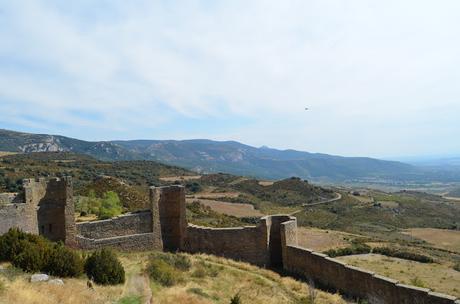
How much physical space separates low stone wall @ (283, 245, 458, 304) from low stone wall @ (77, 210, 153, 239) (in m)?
7.02

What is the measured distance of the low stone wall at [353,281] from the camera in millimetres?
14391

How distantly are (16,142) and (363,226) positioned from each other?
100474 mm

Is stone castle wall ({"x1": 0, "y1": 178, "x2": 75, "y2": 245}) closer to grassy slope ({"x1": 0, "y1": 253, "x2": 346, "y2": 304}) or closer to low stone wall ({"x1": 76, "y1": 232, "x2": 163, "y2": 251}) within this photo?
low stone wall ({"x1": 76, "y1": 232, "x2": 163, "y2": 251})

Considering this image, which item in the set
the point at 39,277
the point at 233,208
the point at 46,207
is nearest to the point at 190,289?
the point at 39,277

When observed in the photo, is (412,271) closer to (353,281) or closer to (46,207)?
(353,281)

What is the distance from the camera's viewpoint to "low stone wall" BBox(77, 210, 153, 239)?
21344 mm

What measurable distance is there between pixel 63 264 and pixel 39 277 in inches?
46.7

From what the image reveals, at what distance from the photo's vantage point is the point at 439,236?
60.7 m

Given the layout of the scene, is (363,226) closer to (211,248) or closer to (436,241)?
(436,241)

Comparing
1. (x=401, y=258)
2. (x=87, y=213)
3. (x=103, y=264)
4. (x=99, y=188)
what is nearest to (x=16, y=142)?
(x=99, y=188)

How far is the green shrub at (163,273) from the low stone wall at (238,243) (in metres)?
4.55

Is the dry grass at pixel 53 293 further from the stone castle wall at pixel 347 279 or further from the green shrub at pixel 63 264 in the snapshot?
the stone castle wall at pixel 347 279

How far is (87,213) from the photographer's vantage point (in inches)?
1259

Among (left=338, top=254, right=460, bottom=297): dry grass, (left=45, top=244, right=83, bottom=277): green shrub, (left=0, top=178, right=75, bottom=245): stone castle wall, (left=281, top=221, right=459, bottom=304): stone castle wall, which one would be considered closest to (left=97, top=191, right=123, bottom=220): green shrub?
(left=0, top=178, right=75, bottom=245): stone castle wall
